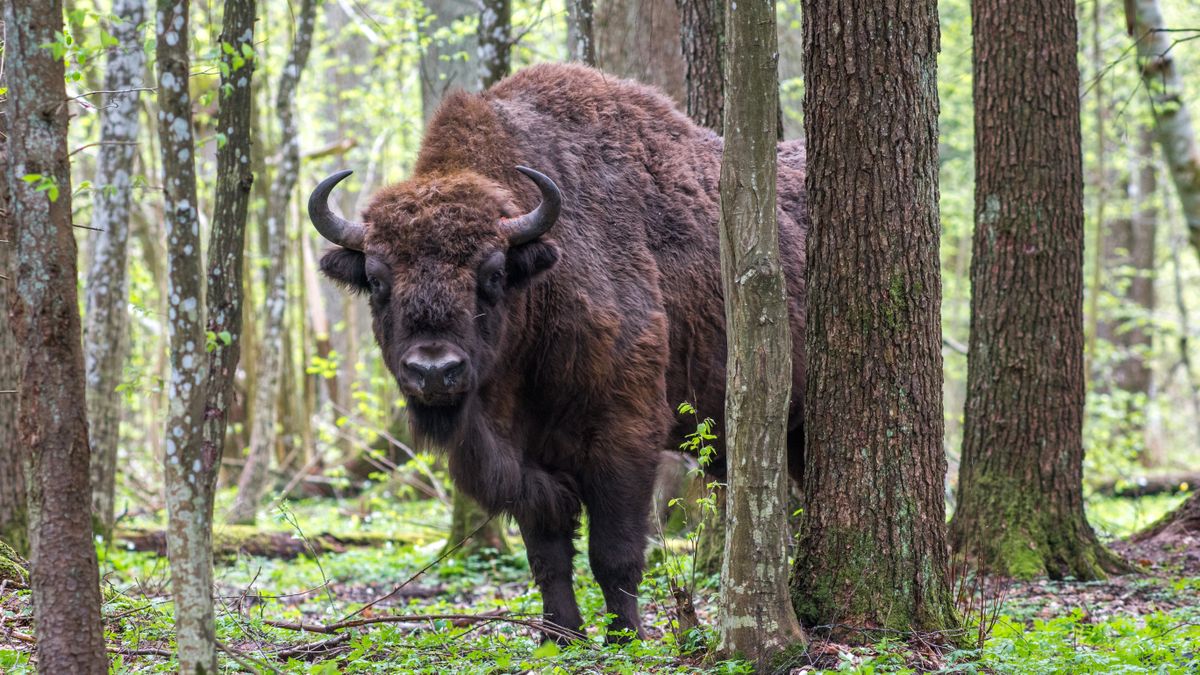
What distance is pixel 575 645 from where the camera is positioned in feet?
18.2

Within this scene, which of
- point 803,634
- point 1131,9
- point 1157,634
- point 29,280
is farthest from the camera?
point 1131,9

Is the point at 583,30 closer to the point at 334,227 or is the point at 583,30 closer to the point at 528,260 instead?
the point at 528,260

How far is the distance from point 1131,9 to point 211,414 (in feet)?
29.8

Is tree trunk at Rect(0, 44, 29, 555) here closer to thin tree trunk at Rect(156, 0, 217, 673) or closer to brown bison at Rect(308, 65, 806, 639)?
brown bison at Rect(308, 65, 806, 639)

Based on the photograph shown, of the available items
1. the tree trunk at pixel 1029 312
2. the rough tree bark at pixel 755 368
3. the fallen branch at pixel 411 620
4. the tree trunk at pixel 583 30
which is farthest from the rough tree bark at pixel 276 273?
the rough tree bark at pixel 755 368

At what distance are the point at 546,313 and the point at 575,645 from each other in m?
2.11

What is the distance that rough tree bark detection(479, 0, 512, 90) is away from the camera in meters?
8.98

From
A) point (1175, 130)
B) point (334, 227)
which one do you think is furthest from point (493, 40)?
point (1175, 130)

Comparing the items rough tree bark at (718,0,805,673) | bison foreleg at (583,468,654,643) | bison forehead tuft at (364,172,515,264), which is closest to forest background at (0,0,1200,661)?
bison forehead tuft at (364,172,515,264)

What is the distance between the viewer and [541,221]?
20.9 feet

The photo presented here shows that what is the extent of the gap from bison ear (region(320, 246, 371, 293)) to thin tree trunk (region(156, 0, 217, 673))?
2.34m

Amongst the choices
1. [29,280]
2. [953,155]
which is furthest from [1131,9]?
[953,155]

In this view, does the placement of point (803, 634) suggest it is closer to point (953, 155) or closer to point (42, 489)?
point (42, 489)

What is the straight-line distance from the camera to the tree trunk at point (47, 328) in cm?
374
